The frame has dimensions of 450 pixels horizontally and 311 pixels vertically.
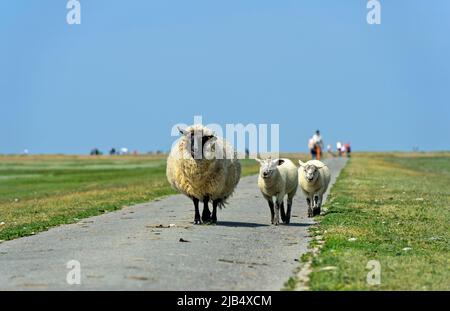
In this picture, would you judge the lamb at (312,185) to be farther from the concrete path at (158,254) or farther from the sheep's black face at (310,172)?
the concrete path at (158,254)

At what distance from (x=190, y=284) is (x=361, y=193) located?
20900 mm

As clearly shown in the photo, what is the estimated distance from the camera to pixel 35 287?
36.8ft

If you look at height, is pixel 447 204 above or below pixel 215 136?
below

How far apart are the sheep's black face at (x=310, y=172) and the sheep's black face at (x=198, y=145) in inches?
133

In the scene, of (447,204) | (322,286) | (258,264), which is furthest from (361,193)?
(322,286)

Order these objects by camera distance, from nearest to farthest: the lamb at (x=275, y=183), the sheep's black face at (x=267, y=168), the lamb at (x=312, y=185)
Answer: the sheep's black face at (x=267, y=168) < the lamb at (x=275, y=183) < the lamb at (x=312, y=185)

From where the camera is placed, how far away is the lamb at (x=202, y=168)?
2039 centimetres

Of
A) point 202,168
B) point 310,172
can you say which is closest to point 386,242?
point 202,168

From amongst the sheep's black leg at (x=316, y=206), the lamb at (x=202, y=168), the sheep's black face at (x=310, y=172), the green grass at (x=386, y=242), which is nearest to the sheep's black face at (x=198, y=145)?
the lamb at (x=202, y=168)

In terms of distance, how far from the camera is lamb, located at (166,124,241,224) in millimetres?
20391

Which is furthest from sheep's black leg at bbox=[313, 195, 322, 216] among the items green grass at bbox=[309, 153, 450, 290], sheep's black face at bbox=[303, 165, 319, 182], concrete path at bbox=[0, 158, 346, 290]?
concrete path at bbox=[0, 158, 346, 290]

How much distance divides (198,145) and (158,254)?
6.76 m

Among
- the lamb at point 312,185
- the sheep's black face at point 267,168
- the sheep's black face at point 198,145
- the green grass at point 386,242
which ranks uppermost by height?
the sheep's black face at point 198,145
